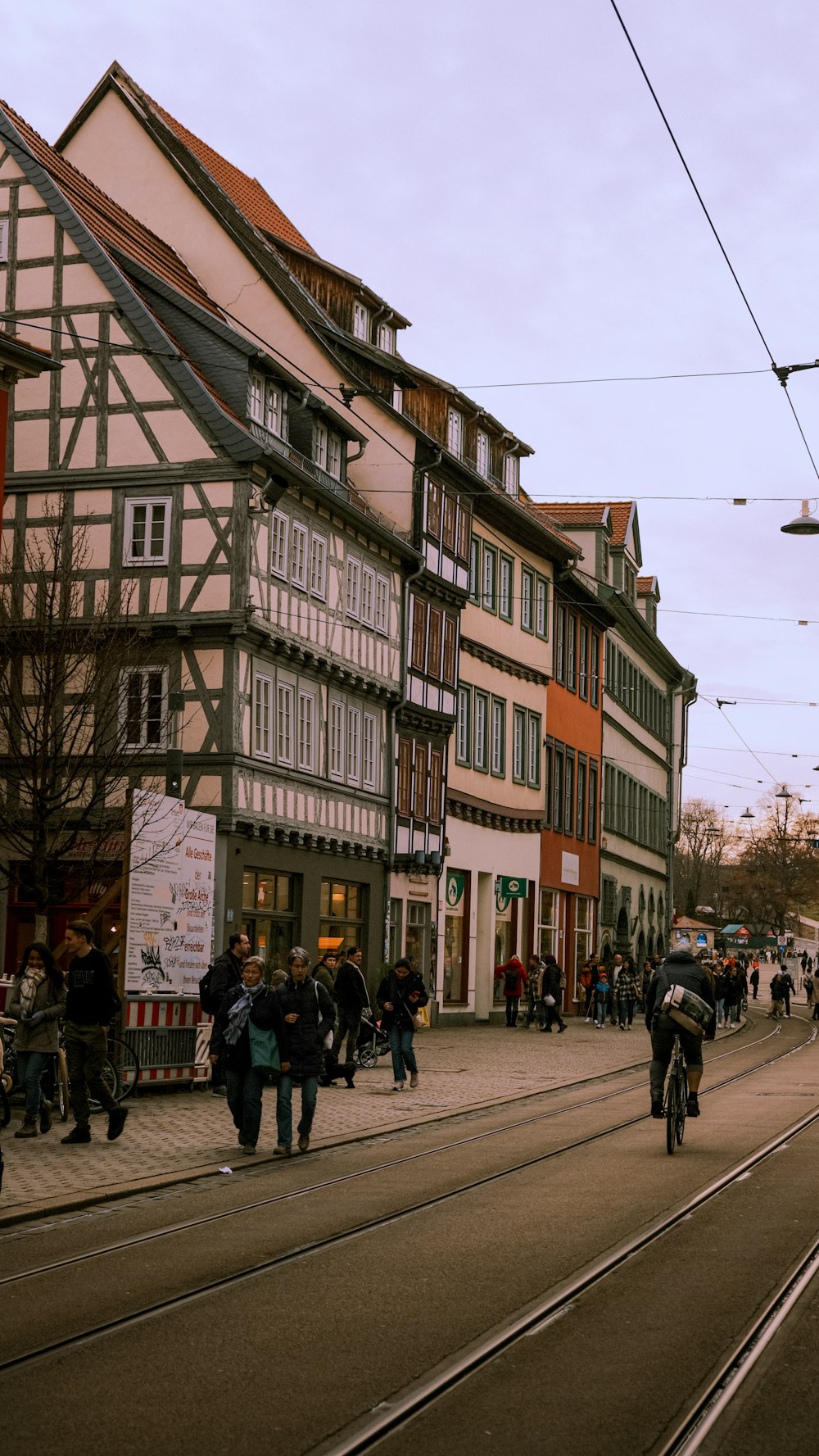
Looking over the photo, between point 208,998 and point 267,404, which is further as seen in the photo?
point 267,404

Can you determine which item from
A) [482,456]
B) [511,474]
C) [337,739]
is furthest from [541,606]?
[337,739]

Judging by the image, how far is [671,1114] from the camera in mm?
16219

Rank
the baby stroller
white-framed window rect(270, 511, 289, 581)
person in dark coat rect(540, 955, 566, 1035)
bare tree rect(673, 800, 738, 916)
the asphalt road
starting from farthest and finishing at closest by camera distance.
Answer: bare tree rect(673, 800, 738, 916), person in dark coat rect(540, 955, 566, 1035), white-framed window rect(270, 511, 289, 581), the baby stroller, the asphalt road

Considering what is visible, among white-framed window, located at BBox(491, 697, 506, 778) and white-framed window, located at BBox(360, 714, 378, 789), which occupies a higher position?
white-framed window, located at BBox(491, 697, 506, 778)

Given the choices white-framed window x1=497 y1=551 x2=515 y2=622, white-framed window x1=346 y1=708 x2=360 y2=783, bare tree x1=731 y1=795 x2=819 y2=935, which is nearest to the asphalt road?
white-framed window x1=346 y1=708 x2=360 y2=783

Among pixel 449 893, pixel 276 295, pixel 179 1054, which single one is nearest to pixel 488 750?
pixel 449 893

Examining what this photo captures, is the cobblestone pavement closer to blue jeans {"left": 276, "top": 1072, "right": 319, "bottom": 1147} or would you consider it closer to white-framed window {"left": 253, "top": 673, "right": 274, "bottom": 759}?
blue jeans {"left": 276, "top": 1072, "right": 319, "bottom": 1147}

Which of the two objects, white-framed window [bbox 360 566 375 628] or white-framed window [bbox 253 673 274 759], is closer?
white-framed window [bbox 253 673 274 759]

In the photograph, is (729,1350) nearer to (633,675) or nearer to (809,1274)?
(809,1274)

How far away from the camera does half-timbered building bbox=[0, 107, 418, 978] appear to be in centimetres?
3084

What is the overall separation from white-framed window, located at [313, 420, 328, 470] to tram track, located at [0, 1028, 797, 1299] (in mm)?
14422

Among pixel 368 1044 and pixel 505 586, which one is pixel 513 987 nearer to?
pixel 505 586

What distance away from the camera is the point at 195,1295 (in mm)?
9273

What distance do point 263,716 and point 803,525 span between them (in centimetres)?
909
